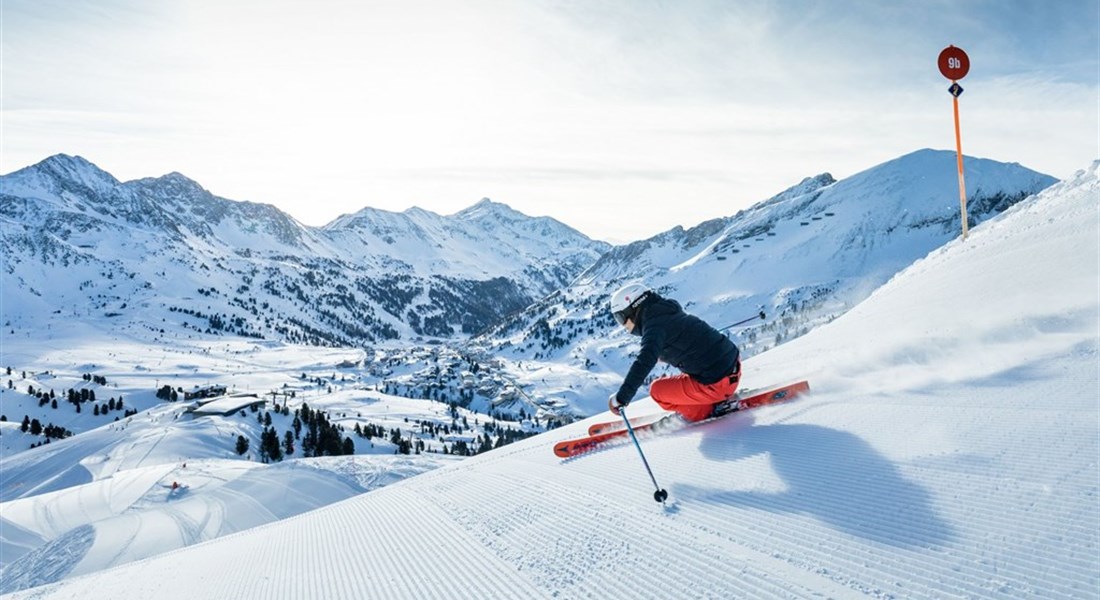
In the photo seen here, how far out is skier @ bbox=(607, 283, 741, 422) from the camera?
26.6 feet

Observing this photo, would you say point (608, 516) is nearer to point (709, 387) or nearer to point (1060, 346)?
point (709, 387)

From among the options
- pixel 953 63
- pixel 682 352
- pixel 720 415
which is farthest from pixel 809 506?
pixel 953 63

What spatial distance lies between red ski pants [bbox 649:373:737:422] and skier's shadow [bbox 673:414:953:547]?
3.95 ft

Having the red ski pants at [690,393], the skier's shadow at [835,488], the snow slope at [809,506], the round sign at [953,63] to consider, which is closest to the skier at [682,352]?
the red ski pants at [690,393]

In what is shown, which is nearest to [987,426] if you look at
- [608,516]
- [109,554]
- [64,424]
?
[608,516]

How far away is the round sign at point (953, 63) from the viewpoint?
638 inches

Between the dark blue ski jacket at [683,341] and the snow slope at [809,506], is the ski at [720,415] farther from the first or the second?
the dark blue ski jacket at [683,341]

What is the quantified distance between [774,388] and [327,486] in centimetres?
3447

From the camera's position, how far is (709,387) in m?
8.60

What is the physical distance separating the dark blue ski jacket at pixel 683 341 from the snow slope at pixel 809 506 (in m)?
0.81

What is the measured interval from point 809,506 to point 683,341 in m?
3.50

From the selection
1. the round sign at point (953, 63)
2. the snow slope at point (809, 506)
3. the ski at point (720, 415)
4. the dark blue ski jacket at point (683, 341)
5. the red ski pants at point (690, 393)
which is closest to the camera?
the snow slope at point (809, 506)

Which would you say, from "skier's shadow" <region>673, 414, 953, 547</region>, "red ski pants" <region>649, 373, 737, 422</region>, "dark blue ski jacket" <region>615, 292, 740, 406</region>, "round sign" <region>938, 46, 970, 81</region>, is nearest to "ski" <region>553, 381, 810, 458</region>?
"red ski pants" <region>649, 373, 737, 422</region>

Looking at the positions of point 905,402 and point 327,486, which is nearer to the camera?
point 905,402
